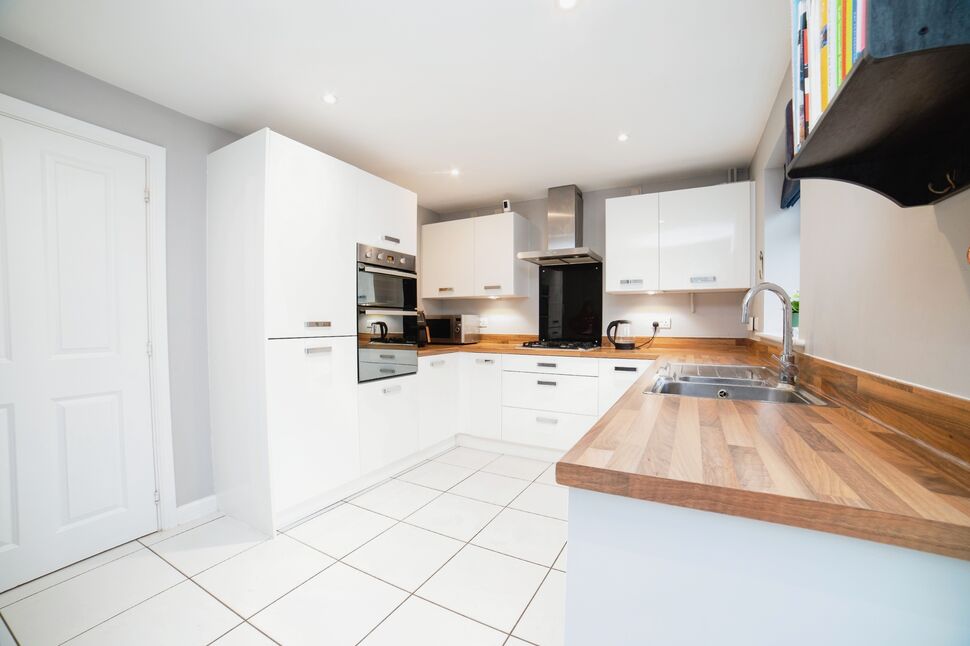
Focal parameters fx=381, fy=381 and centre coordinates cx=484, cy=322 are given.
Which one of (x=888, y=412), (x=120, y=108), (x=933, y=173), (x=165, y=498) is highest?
(x=120, y=108)

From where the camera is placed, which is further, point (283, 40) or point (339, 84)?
Answer: point (339, 84)

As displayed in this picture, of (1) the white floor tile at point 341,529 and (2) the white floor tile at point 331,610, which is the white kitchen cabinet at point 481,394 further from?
(2) the white floor tile at point 331,610

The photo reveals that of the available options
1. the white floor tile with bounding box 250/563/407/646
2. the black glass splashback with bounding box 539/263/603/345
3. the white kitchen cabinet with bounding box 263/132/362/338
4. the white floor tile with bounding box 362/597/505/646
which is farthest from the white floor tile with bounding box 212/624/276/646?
the black glass splashback with bounding box 539/263/603/345

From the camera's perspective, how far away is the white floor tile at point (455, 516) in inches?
78.1

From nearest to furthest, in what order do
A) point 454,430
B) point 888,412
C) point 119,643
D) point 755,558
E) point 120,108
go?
point 755,558 → point 888,412 → point 119,643 → point 120,108 → point 454,430

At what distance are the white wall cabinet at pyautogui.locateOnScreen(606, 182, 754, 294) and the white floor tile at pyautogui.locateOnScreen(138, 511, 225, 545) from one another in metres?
3.14

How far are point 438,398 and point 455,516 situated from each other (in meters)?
1.08

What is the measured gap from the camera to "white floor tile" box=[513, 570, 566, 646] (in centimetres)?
131

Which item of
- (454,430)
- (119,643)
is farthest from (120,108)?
(454,430)

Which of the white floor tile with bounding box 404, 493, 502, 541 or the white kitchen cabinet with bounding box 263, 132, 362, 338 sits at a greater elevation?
the white kitchen cabinet with bounding box 263, 132, 362, 338

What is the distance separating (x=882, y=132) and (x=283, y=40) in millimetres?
2031

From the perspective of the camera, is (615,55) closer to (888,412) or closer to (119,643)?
(888,412)

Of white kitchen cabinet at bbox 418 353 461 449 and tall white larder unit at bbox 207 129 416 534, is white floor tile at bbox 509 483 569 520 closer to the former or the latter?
white kitchen cabinet at bbox 418 353 461 449

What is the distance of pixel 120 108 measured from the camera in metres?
1.94
